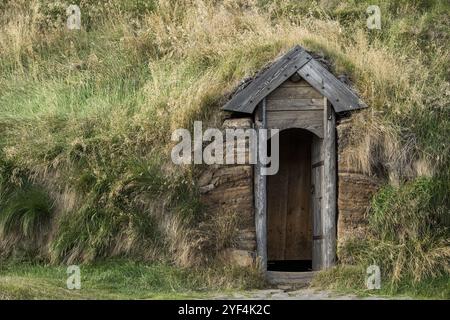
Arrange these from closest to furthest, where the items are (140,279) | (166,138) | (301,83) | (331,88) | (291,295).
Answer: (291,295), (140,279), (331,88), (301,83), (166,138)

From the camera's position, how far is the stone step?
11.6 meters

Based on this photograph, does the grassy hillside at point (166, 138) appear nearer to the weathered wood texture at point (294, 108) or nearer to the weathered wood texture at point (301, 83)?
the weathered wood texture at point (301, 83)

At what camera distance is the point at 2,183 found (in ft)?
39.6

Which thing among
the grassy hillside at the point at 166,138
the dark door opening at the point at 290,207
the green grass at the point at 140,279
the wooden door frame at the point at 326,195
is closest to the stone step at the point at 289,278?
the wooden door frame at the point at 326,195

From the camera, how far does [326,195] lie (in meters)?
11.9

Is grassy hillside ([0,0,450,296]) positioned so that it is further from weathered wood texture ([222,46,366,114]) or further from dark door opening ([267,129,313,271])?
dark door opening ([267,129,313,271])

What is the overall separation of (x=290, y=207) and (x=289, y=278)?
2264mm

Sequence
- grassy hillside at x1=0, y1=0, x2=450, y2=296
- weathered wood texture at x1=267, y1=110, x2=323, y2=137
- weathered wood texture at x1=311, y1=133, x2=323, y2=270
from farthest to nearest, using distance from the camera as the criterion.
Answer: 1. weathered wood texture at x1=311, y1=133, x2=323, y2=270
2. weathered wood texture at x1=267, y1=110, x2=323, y2=137
3. grassy hillside at x1=0, y1=0, x2=450, y2=296

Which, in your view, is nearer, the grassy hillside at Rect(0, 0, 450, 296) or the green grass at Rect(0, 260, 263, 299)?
the green grass at Rect(0, 260, 263, 299)

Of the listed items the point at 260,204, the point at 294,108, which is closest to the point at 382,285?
the point at 260,204

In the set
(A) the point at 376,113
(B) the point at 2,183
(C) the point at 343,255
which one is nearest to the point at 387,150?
(A) the point at 376,113

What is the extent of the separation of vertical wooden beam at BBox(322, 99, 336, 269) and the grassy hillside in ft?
1.04

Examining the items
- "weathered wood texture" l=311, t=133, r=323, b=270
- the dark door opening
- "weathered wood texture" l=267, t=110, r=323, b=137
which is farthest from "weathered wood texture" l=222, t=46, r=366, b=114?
the dark door opening

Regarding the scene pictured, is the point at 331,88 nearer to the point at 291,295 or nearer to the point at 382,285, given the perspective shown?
the point at 382,285
